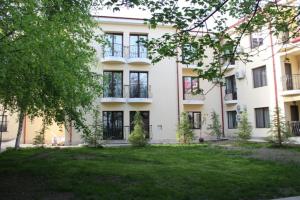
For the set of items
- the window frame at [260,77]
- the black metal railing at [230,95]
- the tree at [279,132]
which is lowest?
the tree at [279,132]

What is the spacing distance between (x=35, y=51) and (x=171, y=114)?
21.3 m

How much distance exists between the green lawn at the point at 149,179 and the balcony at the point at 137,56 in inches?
603

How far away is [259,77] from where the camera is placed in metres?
27.1

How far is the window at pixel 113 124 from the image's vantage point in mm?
27438

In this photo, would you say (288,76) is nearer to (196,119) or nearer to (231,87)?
(231,87)

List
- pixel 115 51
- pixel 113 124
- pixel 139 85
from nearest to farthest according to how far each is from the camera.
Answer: pixel 113 124 < pixel 115 51 < pixel 139 85

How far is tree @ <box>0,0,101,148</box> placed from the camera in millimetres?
7527

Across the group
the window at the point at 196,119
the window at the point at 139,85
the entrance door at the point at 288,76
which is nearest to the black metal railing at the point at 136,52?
the window at the point at 139,85

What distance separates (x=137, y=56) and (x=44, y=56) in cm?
2054

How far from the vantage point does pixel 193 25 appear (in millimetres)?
8734

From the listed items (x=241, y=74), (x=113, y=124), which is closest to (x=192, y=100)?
(x=241, y=74)

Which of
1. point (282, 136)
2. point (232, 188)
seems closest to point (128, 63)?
point (282, 136)

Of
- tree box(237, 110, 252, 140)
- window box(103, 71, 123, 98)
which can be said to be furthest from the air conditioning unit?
window box(103, 71, 123, 98)

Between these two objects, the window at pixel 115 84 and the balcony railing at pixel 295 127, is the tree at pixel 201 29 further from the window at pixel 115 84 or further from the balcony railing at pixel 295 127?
the window at pixel 115 84
